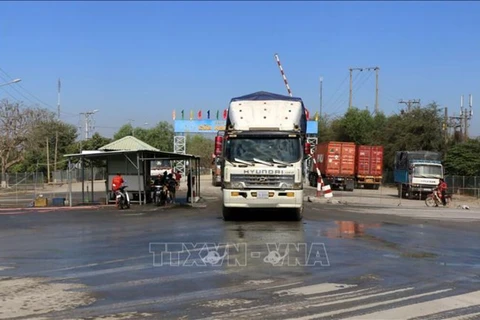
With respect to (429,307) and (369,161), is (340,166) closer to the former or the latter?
(369,161)

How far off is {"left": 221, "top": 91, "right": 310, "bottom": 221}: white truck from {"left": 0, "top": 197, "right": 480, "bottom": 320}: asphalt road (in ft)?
2.88

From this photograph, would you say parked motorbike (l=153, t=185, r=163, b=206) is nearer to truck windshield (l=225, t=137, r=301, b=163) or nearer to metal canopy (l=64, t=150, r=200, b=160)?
metal canopy (l=64, t=150, r=200, b=160)

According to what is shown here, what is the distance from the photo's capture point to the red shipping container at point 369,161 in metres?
50.2

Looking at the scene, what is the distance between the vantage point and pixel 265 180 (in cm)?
1658

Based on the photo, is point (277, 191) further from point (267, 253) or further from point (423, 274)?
point (423, 274)

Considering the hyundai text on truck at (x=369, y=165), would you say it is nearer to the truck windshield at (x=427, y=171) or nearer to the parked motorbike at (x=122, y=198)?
the truck windshield at (x=427, y=171)

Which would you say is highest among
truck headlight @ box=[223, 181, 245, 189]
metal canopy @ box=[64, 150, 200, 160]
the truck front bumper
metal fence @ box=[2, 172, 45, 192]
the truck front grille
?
metal canopy @ box=[64, 150, 200, 160]

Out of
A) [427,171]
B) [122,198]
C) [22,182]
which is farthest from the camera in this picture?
[22,182]

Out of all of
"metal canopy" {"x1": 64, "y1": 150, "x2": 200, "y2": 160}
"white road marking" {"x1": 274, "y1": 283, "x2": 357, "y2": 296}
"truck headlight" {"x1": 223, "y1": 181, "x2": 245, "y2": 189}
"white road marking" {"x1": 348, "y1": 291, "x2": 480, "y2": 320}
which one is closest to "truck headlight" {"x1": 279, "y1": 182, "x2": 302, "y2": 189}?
"truck headlight" {"x1": 223, "y1": 181, "x2": 245, "y2": 189}

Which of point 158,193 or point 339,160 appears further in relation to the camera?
point 339,160

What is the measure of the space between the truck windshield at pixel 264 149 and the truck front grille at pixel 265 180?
52cm

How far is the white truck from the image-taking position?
1658 centimetres

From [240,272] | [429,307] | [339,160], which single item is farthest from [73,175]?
[429,307]

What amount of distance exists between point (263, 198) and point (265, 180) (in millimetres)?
Result: 556
